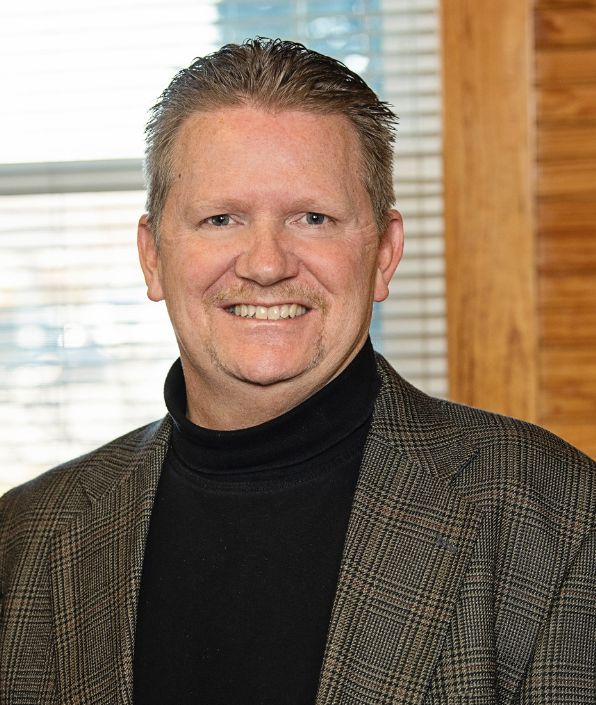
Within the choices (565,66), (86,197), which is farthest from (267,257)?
(86,197)

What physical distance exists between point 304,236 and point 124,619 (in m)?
0.63

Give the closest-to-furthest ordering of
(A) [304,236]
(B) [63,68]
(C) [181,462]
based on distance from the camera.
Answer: (A) [304,236], (C) [181,462], (B) [63,68]

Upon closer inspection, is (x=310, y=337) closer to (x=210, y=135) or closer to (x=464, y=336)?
(x=210, y=135)

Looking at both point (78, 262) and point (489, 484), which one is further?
point (78, 262)

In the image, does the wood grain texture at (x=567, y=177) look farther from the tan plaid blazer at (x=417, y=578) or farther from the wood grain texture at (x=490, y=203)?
Answer: the tan plaid blazer at (x=417, y=578)

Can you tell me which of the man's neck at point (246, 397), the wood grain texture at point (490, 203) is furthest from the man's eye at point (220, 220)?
the wood grain texture at point (490, 203)

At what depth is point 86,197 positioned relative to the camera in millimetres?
3385

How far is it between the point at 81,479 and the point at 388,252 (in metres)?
0.65

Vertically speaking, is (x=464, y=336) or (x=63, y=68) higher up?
(x=63, y=68)

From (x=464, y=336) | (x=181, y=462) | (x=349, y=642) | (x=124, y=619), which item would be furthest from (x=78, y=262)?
(x=349, y=642)

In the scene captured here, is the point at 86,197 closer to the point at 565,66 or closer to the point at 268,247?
the point at 565,66

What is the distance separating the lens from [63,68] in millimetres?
3359

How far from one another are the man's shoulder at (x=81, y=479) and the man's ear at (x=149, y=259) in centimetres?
23

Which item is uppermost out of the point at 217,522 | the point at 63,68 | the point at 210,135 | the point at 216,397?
the point at 63,68
